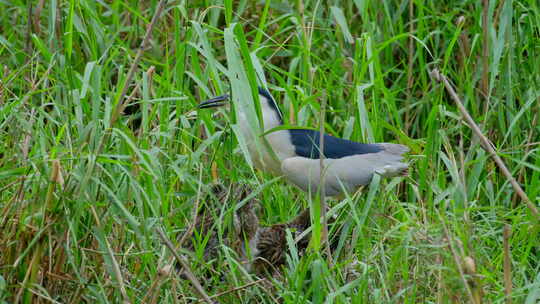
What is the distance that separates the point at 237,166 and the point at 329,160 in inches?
14.5

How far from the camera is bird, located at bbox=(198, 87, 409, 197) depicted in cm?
355

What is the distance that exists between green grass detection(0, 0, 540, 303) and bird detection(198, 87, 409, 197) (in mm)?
89

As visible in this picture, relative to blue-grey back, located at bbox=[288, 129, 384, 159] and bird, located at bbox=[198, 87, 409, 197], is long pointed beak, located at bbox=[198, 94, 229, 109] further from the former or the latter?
blue-grey back, located at bbox=[288, 129, 384, 159]

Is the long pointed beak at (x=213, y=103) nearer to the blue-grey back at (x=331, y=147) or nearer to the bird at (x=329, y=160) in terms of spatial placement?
the bird at (x=329, y=160)

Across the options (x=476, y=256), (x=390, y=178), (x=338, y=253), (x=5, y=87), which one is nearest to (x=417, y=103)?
(x=390, y=178)

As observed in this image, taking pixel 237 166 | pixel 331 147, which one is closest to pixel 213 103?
pixel 237 166

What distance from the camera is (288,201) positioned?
152 inches

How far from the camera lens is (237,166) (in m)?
3.65

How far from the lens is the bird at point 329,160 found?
355 cm

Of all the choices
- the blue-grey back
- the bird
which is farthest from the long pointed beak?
the blue-grey back

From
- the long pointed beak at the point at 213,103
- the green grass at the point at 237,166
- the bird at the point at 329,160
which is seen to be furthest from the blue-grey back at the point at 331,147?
the long pointed beak at the point at 213,103

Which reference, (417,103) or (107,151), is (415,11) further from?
(107,151)

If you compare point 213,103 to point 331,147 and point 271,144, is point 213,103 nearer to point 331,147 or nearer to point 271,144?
point 271,144

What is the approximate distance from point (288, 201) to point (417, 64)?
58.0 inches
